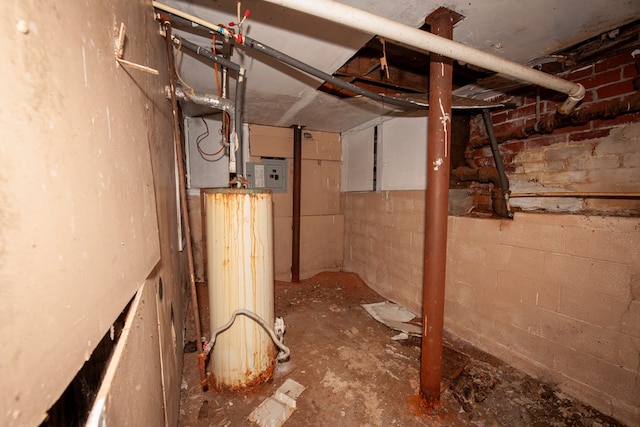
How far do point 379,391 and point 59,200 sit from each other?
2068 mm

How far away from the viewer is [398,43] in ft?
5.63

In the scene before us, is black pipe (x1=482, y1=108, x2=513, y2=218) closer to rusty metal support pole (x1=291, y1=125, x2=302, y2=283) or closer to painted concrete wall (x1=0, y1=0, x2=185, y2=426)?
rusty metal support pole (x1=291, y1=125, x2=302, y2=283)

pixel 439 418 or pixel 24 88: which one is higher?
pixel 24 88

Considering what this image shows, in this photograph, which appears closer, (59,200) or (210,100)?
(59,200)

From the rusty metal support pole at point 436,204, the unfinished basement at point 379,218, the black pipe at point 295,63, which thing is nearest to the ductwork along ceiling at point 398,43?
the unfinished basement at point 379,218

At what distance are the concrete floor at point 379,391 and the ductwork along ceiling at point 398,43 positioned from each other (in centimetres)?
221

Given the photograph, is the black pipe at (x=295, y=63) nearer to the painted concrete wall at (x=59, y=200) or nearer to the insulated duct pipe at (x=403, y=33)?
the insulated duct pipe at (x=403, y=33)

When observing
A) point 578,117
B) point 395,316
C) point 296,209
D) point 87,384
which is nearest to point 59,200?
point 87,384

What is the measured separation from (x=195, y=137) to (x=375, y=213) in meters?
2.68

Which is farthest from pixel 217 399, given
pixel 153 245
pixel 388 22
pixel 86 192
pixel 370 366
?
pixel 388 22

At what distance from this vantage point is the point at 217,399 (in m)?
1.70

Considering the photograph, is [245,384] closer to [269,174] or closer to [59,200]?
[59,200]

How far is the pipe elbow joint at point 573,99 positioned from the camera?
1657 mm

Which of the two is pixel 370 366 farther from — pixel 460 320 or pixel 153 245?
pixel 153 245
